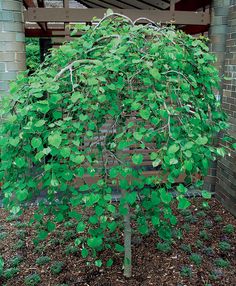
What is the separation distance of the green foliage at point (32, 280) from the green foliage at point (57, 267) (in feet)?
0.40

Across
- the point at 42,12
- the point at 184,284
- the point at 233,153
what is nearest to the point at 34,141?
the point at 184,284

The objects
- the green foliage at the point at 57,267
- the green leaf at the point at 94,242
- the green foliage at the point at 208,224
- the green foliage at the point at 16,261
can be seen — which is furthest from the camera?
the green foliage at the point at 208,224

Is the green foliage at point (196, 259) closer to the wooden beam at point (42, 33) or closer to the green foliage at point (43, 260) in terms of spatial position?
the green foliage at point (43, 260)

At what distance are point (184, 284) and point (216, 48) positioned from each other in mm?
2566

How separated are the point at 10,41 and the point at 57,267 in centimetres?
230

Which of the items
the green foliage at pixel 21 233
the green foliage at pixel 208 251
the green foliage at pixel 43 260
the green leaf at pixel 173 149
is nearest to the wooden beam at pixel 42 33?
the green foliage at pixel 21 233

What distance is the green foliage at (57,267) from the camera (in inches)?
95.7

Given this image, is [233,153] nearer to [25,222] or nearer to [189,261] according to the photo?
[189,261]

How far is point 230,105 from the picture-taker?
137 inches

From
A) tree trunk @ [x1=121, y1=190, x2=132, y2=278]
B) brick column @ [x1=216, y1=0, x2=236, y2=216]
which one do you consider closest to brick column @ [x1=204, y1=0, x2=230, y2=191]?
brick column @ [x1=216, y1=0, x2=236, y2=216]

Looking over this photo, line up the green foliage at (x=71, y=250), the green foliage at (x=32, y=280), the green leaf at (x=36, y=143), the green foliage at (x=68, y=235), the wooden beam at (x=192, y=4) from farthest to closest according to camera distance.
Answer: the wooden beam at (x=192, y=4) < the green foliage at (x=68, y=235) < the green foliage at (x=71, y=250) < the green foliage at (x=32, y=280) < the green leaf at (x=36, y=143)

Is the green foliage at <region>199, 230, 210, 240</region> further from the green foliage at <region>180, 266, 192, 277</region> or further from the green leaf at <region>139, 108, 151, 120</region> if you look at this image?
the green leaf at <region>139, 108, 151, 120</region>

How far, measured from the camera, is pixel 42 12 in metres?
3.32

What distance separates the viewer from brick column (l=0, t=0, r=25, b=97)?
3227mm
